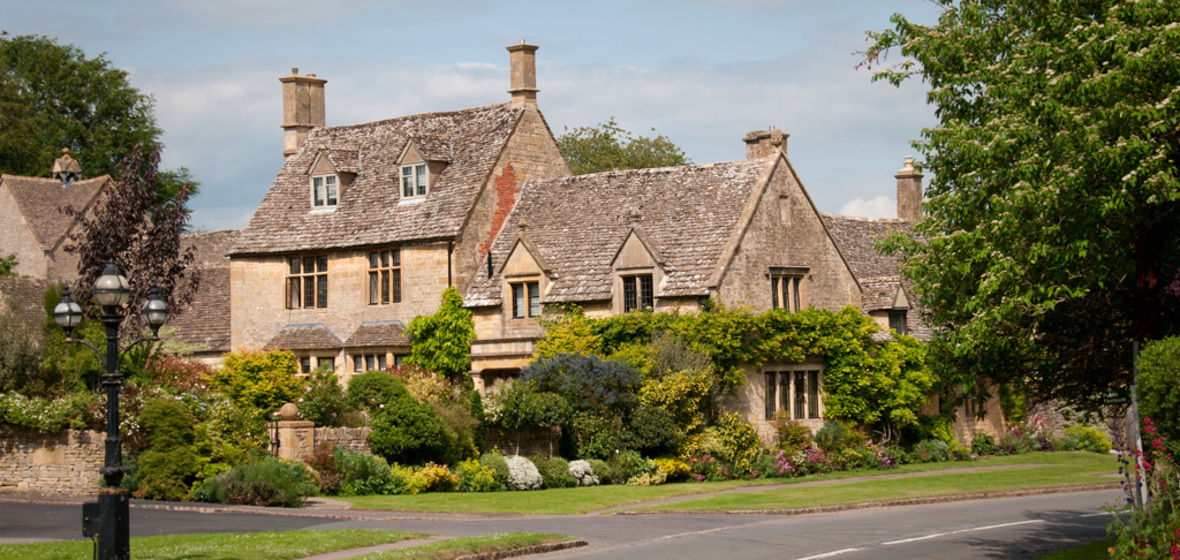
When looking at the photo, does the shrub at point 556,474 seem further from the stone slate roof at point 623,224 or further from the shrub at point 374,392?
the stone slate roof at point 623,224

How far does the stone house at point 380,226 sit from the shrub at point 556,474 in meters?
9.94

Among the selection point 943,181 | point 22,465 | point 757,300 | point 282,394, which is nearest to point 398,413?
point 282,394

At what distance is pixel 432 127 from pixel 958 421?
68.0 ft

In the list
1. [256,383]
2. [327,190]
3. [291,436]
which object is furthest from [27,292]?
[291,436]

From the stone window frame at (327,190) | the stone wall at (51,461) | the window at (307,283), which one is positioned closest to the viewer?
the stone wall at (51,461)

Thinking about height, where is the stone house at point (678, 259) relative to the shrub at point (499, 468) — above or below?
above

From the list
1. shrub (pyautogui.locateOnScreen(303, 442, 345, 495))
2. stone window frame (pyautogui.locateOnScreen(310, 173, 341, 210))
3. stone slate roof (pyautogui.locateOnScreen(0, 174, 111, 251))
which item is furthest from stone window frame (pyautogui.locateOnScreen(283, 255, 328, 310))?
stone slate roof (pyautogui.locateOnScreen(0, 174, 111, 251))

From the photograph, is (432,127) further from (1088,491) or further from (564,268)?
(1088,491)

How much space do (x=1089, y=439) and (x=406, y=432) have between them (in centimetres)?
2926

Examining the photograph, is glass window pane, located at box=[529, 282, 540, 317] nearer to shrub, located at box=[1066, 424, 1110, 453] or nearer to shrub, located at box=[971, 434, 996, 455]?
shrub, located at box=[971, 434, 996, 455]

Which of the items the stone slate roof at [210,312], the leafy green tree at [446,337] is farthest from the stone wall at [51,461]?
the stone slate roof at [210,312]

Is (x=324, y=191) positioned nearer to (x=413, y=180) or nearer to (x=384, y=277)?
(x=413, y=180)

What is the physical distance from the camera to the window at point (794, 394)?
37.9 meters

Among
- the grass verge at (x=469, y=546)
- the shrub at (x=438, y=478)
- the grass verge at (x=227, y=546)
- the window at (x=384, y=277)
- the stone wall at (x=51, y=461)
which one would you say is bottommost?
the grass verge at (x=469, y=546)
